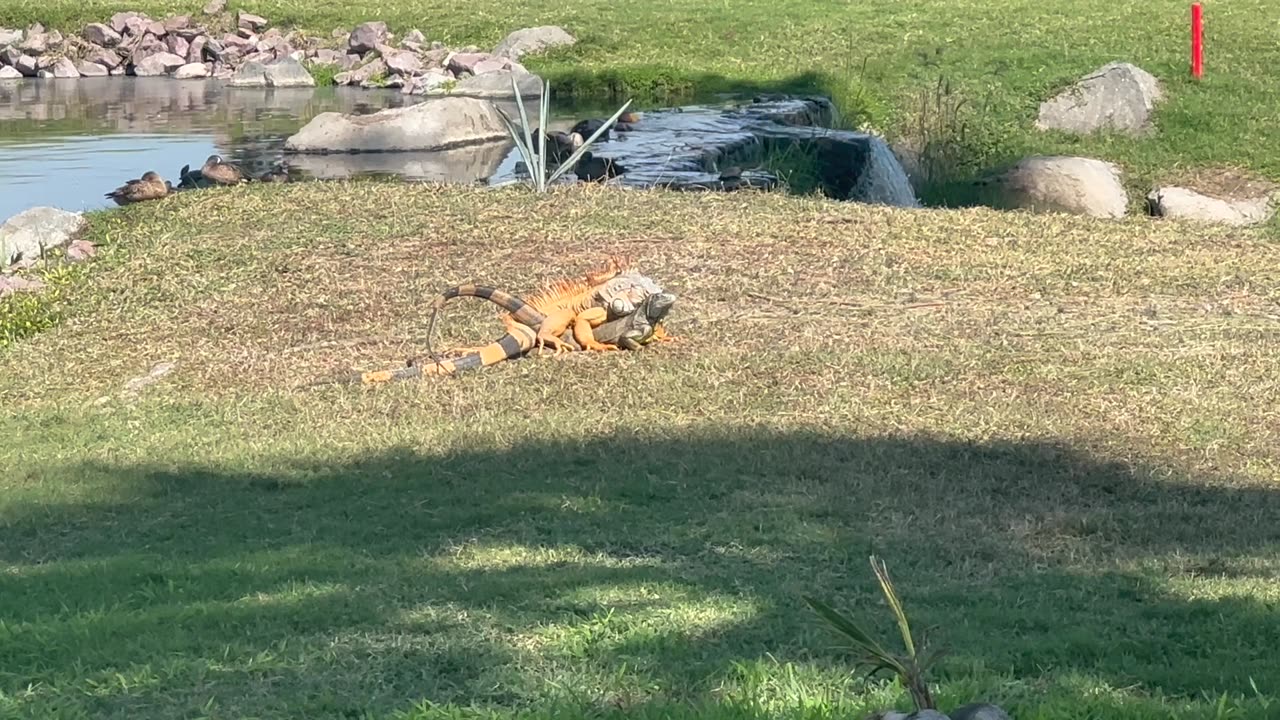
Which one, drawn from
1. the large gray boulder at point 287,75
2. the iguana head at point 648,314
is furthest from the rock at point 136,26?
the iguana head at point 648,314

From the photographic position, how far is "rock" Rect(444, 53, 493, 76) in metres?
24.4

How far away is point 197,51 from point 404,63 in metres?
4.11

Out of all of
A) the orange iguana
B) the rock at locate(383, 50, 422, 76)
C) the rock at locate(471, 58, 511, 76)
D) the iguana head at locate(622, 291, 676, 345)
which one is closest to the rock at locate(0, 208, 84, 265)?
the orange iguana

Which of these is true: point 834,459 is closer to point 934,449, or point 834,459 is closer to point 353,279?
point 934,449

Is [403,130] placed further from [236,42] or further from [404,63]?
[236,42]

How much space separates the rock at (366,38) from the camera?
2644 cm

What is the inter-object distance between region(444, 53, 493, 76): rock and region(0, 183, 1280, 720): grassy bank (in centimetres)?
1338

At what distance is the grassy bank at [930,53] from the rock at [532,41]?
1.31 feet

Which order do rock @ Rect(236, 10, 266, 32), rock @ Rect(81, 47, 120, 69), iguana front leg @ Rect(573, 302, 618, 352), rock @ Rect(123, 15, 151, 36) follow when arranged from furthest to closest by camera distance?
rock @ Rect(236, 10, 266, 32) < rock @ Rect(123, 15, 151, 36) < rock @ Rect(81, 47, 120, 69) < iguana front leg @ Rect(573, 302, 618, 352)

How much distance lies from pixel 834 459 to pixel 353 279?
4373 mm

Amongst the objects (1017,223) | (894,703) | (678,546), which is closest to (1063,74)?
(1017,223)

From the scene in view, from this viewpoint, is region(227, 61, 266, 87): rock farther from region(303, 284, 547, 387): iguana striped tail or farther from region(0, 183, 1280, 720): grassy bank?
region(303, 284, 547, 387): iguana striped tail

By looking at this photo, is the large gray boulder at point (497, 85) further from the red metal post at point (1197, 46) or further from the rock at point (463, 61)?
the red metal post at point (1197, 46)

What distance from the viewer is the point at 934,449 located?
6543 mm
